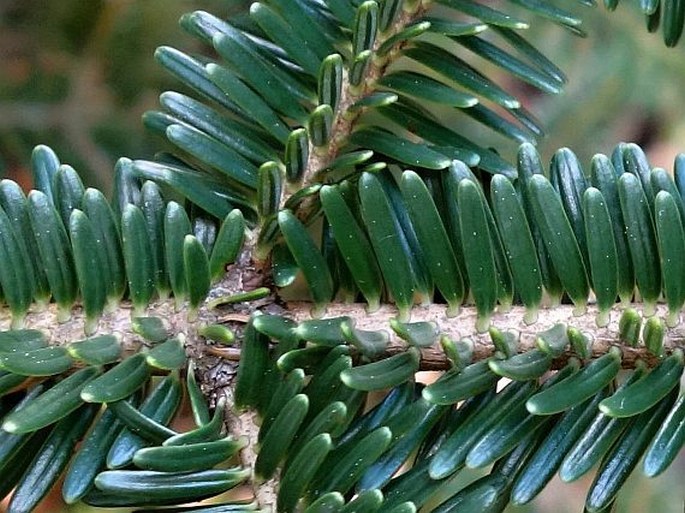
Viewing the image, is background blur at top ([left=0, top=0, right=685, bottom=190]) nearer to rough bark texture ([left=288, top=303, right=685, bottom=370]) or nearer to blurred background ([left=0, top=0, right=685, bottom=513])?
blurred background ([left=0, top=0, right=685, bottom=513])

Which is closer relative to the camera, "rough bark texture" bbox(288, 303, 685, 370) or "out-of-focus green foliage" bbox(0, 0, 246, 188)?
"rough bark texture" bbox(288, 303, 685, 370)

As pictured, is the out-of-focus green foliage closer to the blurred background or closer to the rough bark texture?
the blurred background

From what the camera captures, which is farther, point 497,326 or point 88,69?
point 88,69

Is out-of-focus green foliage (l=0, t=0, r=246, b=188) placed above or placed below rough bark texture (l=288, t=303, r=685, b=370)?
above

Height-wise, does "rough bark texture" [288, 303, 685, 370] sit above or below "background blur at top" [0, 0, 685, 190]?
below

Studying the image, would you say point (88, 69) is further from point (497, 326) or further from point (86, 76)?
→ point (497, 326)

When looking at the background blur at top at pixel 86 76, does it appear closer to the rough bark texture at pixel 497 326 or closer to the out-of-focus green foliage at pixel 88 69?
the out-of-focus green foliage at pixel 88 69

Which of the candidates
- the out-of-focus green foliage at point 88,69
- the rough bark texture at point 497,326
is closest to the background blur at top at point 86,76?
the out-of-focus green foliage at point 88,69

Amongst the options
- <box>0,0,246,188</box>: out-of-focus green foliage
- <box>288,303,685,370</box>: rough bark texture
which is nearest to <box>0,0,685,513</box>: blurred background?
<box>0,0,246,188</box>: out-of-focus green foliage

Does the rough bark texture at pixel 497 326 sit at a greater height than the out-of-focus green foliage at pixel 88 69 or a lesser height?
lesser

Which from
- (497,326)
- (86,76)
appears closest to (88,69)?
(86,76)

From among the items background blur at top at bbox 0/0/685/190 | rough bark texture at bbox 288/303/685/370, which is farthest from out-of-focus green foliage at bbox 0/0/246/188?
rough bark texture at bbox 288/303/685/370

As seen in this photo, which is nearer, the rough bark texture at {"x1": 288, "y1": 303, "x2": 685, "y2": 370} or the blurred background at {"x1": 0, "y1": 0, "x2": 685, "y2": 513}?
the rough bark texture at {"x1": 288, "y1": 303, "x2": 685, "y2": 370}
